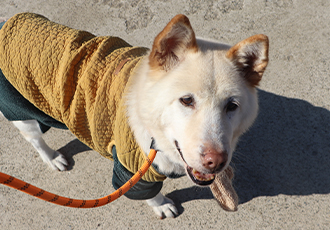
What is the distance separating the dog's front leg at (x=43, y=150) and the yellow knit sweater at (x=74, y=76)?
24.5 inches

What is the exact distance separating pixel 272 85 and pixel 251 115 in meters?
1.70

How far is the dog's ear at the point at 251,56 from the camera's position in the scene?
4.89ft

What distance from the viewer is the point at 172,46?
5.46 feet

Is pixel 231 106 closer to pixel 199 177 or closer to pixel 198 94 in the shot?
pixel 198 94

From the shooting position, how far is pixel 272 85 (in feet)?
10.7

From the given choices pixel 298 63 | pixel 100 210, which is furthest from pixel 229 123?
pixel 298 63

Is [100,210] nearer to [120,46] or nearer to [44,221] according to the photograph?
[44,221]

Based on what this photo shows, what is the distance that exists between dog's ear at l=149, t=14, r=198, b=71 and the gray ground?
1.65 m

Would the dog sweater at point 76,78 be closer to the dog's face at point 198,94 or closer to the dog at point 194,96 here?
the dog at point 194,96

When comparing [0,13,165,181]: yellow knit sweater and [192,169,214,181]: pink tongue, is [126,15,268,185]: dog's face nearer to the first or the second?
[192,169,214,181]: pink tongue

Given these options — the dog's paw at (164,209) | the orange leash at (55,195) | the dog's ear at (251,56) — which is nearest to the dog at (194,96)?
the dog's ear at (251,56)

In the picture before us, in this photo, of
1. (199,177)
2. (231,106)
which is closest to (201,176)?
(199,177)

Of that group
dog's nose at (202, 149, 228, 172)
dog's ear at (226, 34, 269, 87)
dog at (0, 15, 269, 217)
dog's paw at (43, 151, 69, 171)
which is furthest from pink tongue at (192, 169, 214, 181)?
dog's paw at (43, 151, 69, 171)

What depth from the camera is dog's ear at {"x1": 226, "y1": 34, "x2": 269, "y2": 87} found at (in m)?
1.49
